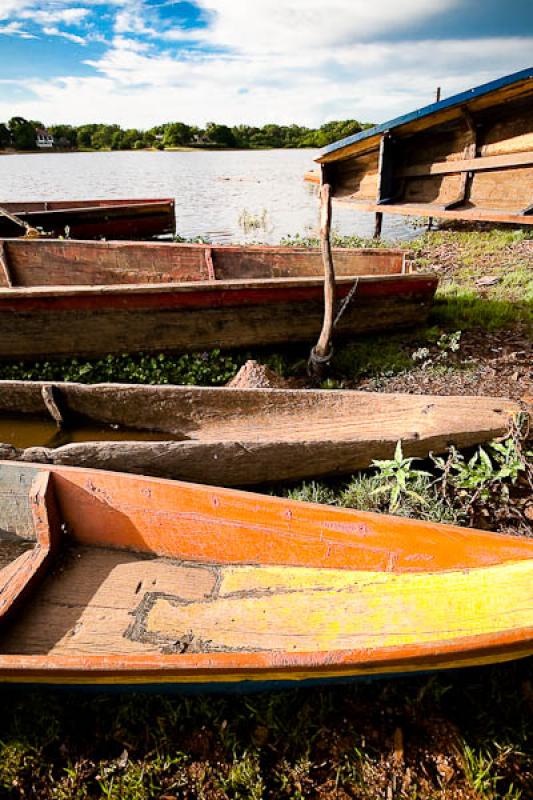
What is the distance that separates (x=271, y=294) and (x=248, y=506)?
3282mm

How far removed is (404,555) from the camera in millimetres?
2535

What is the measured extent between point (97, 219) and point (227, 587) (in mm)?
10386

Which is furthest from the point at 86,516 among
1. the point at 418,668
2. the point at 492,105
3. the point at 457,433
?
the point at 492,105

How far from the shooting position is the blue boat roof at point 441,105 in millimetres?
6168

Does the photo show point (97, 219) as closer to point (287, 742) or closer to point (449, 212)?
point (449, 212)

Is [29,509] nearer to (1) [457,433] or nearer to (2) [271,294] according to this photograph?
(1) [457,433]

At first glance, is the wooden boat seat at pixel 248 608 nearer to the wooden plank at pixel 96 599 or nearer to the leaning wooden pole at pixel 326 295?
the wooden plank at pixel 96 599

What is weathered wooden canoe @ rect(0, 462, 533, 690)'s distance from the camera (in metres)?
1.92

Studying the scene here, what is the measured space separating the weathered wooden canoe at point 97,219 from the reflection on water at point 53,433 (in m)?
6.96

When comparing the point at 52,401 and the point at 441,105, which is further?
the point at 441,105

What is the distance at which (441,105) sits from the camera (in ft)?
23.4

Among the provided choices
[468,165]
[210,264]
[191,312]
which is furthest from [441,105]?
[191,312]

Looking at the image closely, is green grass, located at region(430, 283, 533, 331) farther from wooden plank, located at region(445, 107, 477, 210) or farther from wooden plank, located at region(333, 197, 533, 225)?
wooden plank, located at region(445, 107, 477, 210)

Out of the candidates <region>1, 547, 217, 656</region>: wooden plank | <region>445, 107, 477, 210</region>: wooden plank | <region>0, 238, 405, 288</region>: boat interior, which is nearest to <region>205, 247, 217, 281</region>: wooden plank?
<region>0, 238, 405, 288</region>: boat interior
